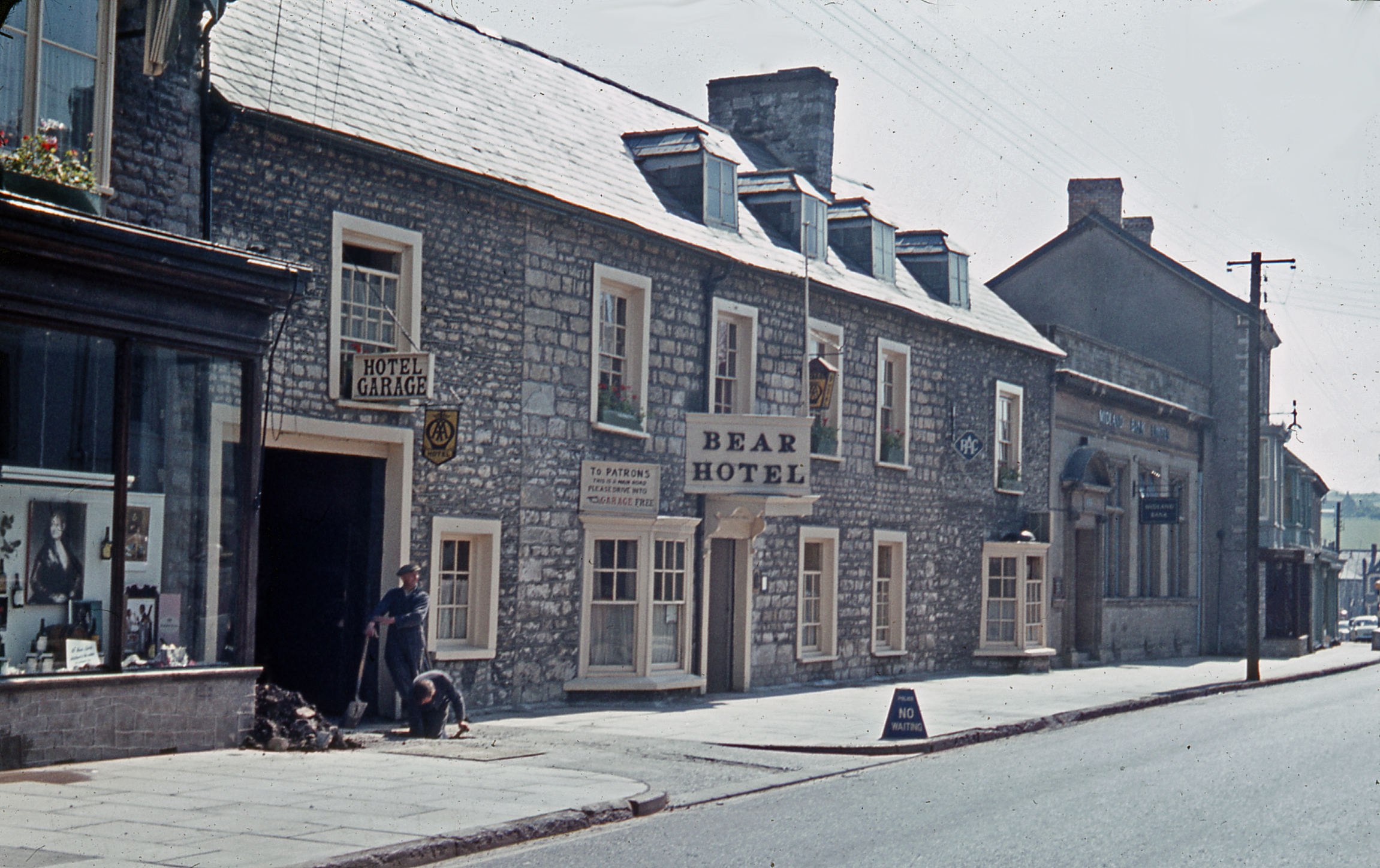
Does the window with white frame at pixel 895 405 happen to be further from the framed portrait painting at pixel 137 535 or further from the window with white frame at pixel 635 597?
the framed portrait painting at pixel 137 535

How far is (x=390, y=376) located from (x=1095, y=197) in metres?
32.0

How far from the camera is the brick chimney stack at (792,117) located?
90.9 ft

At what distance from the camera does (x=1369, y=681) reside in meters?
30.4

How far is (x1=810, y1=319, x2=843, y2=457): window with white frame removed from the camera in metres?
22.5

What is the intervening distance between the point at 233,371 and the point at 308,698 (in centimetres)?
440

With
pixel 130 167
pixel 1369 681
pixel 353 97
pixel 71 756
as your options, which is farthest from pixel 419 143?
pixel 1369 681

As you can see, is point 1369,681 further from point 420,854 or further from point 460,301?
point 420,854

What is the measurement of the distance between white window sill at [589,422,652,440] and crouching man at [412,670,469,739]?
509 cm

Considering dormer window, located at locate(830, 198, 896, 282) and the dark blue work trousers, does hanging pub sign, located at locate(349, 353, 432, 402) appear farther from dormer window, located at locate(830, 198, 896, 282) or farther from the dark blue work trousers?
dormer window, located at locate(830, 198, 896, 282)

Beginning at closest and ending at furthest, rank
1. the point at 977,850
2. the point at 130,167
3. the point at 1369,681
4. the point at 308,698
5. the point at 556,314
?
the point at 977,850, the point at 130,167, the point at 308,698, the point at 556,314, the point at 1369,681

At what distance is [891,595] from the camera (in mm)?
25219

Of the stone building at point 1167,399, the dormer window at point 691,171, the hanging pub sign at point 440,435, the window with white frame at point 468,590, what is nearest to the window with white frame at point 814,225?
the dormer window at point 691,171

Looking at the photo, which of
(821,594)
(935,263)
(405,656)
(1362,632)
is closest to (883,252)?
(935,263)

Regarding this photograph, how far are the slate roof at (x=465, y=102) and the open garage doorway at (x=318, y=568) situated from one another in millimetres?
3500
